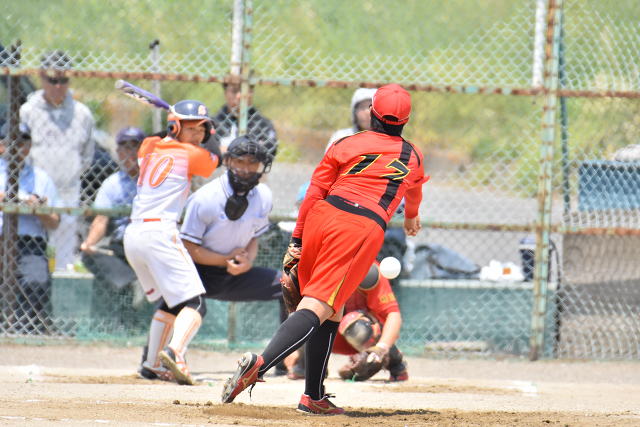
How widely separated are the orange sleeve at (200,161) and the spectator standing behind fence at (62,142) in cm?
169

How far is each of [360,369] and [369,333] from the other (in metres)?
0.27

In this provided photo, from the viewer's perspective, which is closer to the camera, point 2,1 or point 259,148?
point 259,148

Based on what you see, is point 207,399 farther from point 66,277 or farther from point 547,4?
point 547,4

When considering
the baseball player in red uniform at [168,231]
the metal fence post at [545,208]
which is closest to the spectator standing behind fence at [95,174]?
the baseball player in red uniform at [168,231]

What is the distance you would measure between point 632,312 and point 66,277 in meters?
4.78

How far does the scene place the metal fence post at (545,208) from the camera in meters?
5.57

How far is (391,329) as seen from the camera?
178 inches

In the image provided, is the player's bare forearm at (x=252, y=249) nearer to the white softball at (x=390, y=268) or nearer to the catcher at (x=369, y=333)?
the catcher at (x=369, y=333)

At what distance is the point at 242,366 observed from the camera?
303cm

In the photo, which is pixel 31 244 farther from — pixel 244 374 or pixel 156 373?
pixel 244 374

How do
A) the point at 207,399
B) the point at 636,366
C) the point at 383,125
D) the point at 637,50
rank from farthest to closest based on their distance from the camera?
1. the point at 637,50
2. the point at 636,366
3. the point at 207,399
4. the point at 383,125

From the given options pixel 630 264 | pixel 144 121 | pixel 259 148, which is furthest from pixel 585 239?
pixel 144 121

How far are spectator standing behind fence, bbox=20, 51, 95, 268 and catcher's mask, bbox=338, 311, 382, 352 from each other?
2741 mm

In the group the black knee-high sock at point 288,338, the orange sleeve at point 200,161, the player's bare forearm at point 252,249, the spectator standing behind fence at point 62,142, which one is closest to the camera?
the black knee-high sock at point 288,338
